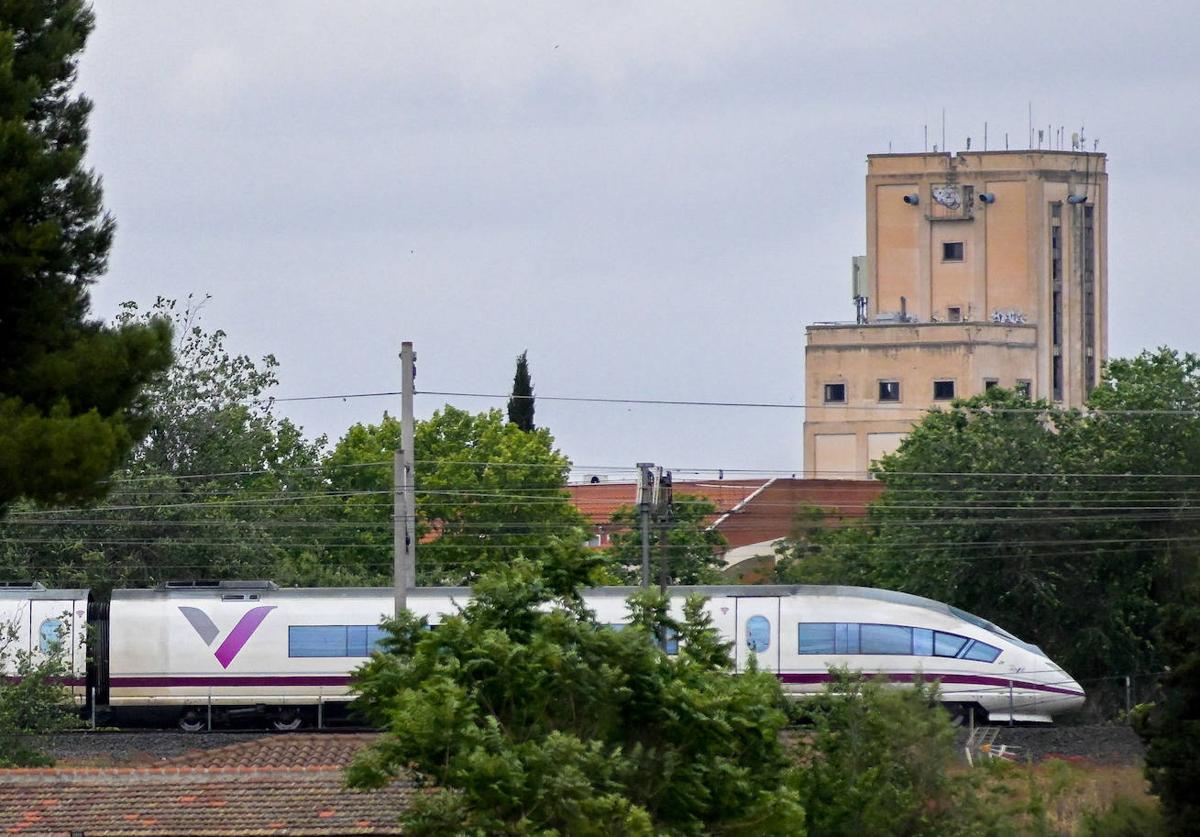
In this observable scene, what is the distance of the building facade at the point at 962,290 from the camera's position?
317 ft

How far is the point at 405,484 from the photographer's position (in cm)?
3203

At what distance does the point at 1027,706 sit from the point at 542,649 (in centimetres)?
2175

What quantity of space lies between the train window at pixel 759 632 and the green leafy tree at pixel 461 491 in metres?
18.4

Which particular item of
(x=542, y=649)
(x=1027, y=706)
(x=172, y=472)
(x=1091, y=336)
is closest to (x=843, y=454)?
(x=1091, y=336)

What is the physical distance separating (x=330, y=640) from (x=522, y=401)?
4044 centimetres

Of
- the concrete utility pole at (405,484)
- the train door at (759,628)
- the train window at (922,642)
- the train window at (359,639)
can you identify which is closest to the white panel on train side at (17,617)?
the train window at (359,639)

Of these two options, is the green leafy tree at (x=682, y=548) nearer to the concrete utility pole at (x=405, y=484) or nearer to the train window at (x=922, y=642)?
the train window at (x=922, y=642)

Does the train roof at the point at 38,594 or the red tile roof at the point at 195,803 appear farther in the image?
the train roof at the point at 38,594

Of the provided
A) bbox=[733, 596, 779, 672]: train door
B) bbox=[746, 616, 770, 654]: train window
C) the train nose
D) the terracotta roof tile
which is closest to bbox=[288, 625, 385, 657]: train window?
bbox=[733, 596, 779, 672]: train door

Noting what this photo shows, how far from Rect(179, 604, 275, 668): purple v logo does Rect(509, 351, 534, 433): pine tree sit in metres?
39.9

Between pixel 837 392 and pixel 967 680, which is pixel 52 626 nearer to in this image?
pixel 967 680

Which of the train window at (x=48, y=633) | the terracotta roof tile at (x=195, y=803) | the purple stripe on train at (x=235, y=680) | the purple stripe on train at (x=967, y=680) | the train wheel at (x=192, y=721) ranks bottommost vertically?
the train wheel at (x=192, y=721)

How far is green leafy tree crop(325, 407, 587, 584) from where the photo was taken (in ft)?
197

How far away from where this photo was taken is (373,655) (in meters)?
19.1
